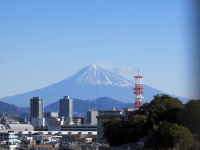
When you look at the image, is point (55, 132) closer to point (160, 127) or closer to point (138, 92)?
point (138, 92)

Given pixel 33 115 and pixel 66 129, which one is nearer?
pixel 66 129

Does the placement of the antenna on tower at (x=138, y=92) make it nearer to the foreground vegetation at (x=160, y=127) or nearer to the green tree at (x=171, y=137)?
the foreground vegetation at (x=160, y=127)

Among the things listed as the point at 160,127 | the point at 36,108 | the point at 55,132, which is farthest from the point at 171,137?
the point at 36,108

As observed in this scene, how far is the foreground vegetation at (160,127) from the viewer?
31.8 metres

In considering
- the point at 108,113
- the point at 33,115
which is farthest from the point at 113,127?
the point at 33,115

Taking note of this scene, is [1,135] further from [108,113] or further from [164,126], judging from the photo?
[164,126]

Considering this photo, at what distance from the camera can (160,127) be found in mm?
35438

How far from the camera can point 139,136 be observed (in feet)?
136

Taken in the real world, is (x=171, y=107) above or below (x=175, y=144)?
above

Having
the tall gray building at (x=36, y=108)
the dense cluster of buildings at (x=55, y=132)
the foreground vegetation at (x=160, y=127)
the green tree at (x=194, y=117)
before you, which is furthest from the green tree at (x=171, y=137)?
the tall gray building at (x=36, y=108)

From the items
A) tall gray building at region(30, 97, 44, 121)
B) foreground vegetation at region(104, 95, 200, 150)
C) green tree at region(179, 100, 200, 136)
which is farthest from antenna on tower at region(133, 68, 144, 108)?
tall gray building at region(30, 97, 44, 121)

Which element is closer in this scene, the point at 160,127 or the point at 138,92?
the point at 160,127

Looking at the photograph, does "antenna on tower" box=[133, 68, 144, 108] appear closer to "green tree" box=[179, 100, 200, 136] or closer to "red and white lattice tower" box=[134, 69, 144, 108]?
"red and white lattice tower" box=[134, 69, 144, 108]

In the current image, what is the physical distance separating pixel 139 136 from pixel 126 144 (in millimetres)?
1139
